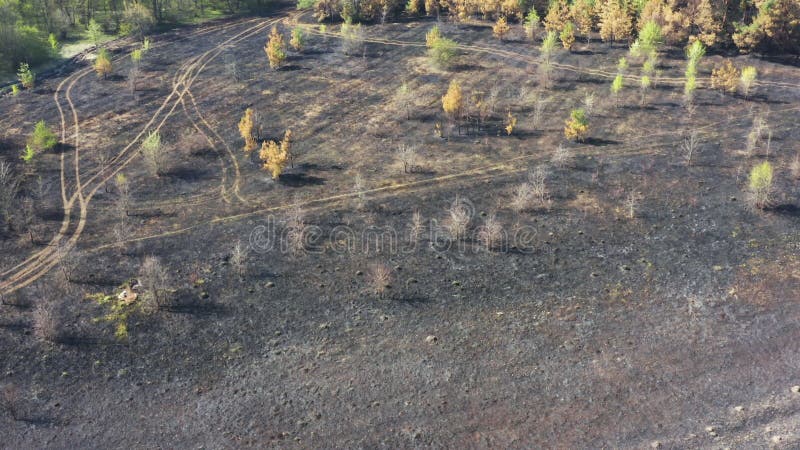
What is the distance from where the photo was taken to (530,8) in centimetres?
8550

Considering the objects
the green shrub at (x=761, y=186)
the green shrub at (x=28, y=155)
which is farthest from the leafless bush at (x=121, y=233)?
the green shrub at (x=761, y=186)

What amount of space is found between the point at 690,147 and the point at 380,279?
29304mm

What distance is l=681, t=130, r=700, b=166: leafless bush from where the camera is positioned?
54.5 meters

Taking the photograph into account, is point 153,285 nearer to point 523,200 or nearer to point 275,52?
point 523,200

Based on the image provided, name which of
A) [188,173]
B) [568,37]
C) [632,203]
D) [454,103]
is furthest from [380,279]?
[568,37]

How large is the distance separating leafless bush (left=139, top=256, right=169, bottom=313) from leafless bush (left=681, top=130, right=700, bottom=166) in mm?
40891

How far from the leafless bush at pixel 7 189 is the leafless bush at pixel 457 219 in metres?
31.7

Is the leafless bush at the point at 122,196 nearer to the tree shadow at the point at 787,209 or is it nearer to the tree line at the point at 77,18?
the tree line at the point at 77,18

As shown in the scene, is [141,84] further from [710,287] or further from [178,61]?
[710,287]

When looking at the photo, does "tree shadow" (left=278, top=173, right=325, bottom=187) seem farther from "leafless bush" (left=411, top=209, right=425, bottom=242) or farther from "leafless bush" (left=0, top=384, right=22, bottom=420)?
"leafless bush" (left=0, top=384, right=22, bottom=420)

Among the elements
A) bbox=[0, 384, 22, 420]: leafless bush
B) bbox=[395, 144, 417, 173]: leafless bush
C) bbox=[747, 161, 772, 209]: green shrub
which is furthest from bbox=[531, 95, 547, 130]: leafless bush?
bbox=[0, 384, 22, 420]: leafless bush

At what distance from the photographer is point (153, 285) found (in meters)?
41.3

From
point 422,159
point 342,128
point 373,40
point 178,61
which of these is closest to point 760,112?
point 422,159

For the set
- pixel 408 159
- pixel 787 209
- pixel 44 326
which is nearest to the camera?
pixel 44 326
